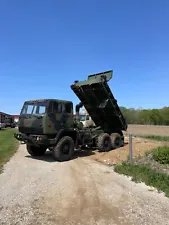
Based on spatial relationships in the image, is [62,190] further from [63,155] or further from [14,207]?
[63,155]

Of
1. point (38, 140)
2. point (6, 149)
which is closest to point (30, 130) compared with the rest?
point (38, 140)

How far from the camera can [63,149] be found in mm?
11914

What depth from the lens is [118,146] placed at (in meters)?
15.5

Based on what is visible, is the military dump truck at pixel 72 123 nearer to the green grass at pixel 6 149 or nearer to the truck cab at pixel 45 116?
the truck cab at pixel 45 116

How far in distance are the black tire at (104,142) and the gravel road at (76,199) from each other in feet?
14.6

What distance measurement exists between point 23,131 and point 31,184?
4.98 m

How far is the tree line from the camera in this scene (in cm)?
8344

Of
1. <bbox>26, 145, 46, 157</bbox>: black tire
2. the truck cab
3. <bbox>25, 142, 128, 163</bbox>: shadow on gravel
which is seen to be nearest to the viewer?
the truck cab

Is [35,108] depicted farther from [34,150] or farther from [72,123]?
[34,150]

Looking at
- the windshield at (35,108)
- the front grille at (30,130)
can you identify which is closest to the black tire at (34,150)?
the front grille at (30,130)

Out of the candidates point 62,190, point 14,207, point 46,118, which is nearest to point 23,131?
point 46,118

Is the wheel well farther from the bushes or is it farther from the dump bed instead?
the bushes

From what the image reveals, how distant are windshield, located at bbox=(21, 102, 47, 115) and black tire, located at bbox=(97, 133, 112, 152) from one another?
4.15 m

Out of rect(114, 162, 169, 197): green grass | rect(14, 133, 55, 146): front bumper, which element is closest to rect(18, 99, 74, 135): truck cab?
rect(14, 133, 55, 146): front bumper
